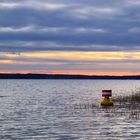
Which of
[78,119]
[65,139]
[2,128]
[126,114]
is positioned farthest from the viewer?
[126,114]

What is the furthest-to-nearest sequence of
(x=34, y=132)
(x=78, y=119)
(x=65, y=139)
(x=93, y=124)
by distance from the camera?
(x=78, y=119) → (x=93, y=124) → (x=34, y=132) → (x=65, y=139)

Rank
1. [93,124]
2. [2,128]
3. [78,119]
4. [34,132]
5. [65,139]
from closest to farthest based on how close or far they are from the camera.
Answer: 1. [65,139]
2. [34,132]
3. [2,128]
4. [93,124]
5. [78,119]

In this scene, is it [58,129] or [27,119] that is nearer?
[58,129]

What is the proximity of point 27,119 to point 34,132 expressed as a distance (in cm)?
803

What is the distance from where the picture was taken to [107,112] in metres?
40.7

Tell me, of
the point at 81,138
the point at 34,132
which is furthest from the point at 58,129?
the point at 81,138

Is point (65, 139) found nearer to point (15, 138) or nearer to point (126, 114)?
point (15, 138)

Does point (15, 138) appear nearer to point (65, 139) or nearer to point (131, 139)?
point (65, 139)

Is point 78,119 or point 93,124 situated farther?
point 78,119

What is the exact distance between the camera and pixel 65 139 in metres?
24.8

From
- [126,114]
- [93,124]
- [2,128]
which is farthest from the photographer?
[126,114]

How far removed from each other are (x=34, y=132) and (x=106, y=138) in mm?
4785

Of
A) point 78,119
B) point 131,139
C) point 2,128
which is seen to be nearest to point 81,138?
point 131,139

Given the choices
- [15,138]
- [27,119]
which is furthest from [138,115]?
[15,138]
